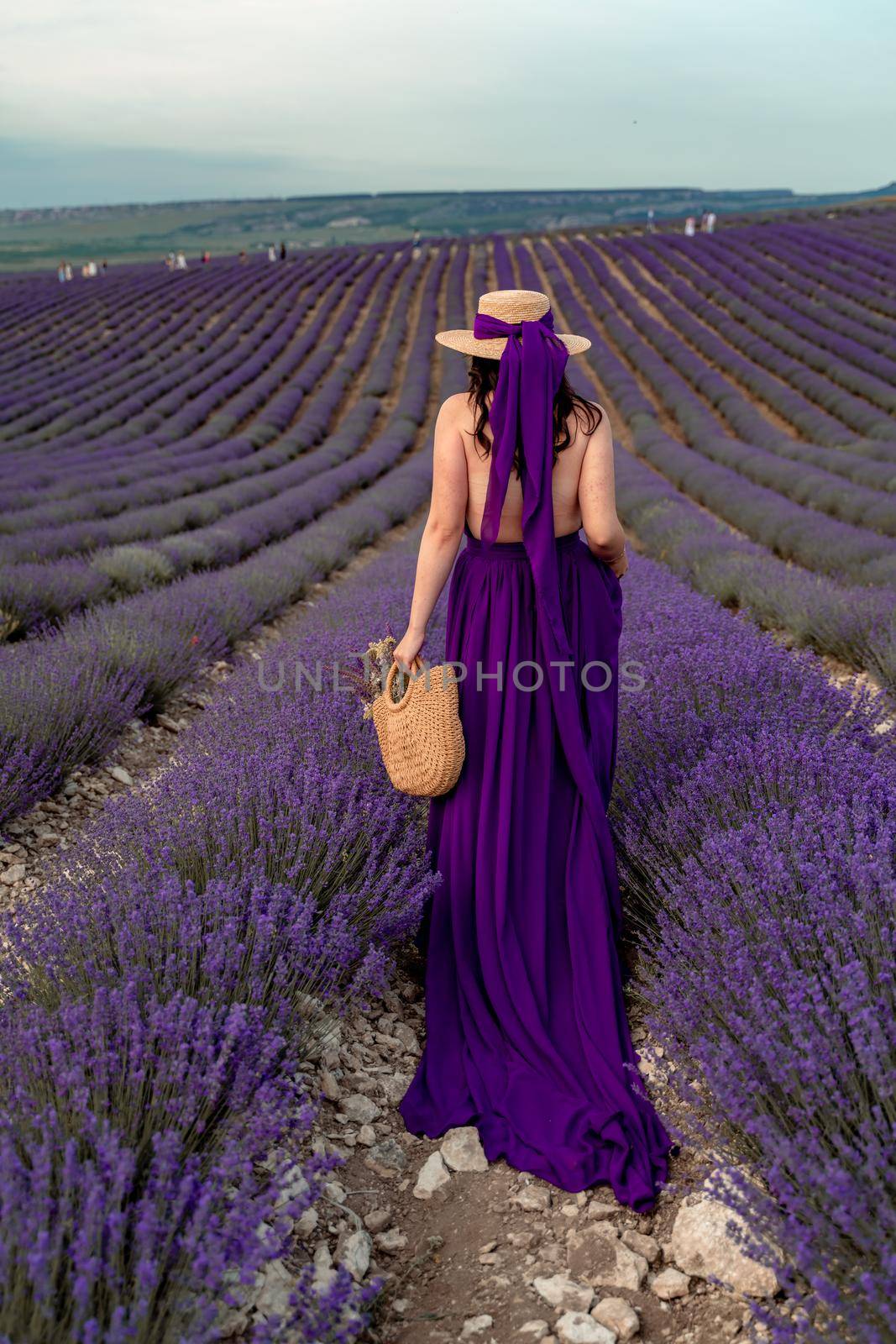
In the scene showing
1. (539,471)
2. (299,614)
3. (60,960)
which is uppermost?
(539,471)

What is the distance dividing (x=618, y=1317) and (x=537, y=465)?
1.44 meters

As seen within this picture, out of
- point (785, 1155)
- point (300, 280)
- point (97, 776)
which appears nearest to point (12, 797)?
point (97, 776)

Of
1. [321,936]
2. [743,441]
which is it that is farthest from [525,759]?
[743,441]

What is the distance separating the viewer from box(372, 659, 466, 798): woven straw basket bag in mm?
2115

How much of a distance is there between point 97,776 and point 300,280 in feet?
89.4

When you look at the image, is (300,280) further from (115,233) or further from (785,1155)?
(115,233)

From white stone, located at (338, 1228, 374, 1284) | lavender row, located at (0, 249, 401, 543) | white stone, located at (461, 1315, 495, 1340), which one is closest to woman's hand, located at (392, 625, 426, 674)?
white stone, located at (338, 1228, 374, 1284)

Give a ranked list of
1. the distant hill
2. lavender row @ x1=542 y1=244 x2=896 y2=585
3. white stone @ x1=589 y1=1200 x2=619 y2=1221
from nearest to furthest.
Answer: white stone @ x1=589 y1=1200 x2=619 y2=1221 → lavender row @ x1=542 y1=244 x2=896 y2=585 → the distant hill

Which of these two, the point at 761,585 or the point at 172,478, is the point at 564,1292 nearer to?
the point at 761,585

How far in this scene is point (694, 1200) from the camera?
1.70 metres

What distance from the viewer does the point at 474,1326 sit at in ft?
4.97

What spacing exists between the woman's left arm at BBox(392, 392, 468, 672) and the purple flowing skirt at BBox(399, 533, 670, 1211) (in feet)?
0.30

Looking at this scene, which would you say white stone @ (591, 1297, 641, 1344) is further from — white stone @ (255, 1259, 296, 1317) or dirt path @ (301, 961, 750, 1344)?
white stone @ (255, 1259, 296, 1317)

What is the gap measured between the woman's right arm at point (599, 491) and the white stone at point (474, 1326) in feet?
4.49
